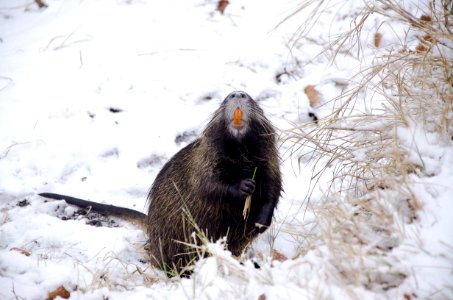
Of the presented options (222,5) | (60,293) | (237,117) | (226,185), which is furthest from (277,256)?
(222,5)

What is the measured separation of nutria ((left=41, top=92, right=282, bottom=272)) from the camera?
8.59ft

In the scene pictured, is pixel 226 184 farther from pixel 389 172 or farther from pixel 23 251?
pixel 23 251

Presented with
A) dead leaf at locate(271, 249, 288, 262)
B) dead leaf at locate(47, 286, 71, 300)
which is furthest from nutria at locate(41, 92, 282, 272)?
dead leaf at locate(47, 286, 71, 300)

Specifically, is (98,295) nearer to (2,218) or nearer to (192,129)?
(2,218)

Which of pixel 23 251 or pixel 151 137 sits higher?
pixel 151 137

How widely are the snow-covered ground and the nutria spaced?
16 centimetres

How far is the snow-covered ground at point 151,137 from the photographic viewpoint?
1771 millimetres

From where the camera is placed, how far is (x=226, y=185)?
2.61 meters

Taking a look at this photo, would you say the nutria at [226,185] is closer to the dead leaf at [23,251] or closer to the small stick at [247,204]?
the small stick at [247,204]

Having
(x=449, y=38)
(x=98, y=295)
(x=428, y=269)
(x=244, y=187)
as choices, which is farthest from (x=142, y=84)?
(x=428, y=269)

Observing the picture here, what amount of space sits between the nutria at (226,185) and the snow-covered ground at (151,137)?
0.53ft

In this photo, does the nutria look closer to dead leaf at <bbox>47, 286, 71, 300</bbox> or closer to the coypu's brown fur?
the coypu's brown fur

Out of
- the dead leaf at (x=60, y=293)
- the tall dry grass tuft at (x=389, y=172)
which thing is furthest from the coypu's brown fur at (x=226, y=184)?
the dead leaf at (x=60, y=293)

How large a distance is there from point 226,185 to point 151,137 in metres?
1.18
